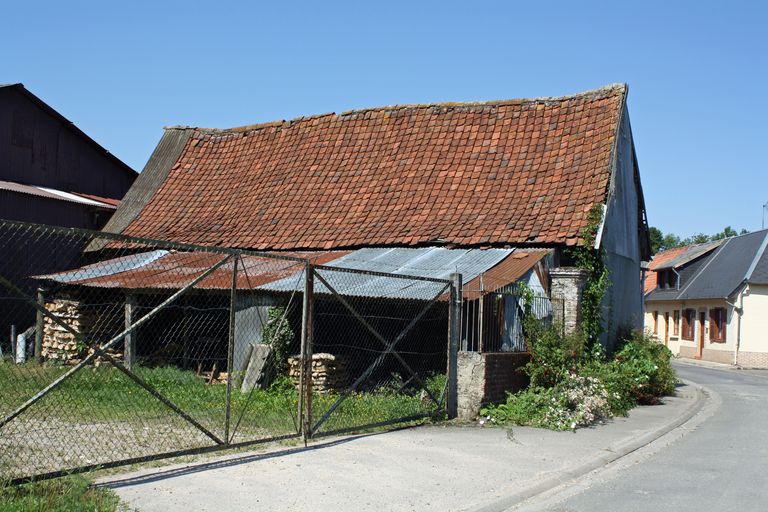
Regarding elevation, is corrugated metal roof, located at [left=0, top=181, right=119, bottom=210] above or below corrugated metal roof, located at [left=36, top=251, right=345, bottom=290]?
above

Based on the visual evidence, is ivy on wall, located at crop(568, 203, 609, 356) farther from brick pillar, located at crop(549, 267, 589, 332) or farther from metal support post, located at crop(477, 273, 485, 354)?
metal support post, located at crop(477, 273, 485, 354)

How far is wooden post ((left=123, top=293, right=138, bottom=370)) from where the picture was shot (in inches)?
488

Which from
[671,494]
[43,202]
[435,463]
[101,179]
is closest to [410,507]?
[435,463]

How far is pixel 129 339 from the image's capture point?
13.3 meters

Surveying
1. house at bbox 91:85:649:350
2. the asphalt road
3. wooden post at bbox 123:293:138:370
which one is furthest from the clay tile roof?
the asphalt road

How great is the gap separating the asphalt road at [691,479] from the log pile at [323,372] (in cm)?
540

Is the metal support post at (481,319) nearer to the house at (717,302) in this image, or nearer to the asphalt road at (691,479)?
the asphalt road at (691,479)

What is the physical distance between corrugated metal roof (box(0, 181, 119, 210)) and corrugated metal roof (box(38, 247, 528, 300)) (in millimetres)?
6474

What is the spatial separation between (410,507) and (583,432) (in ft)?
16.7

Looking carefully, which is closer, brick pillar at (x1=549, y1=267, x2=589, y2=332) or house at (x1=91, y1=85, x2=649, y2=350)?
brick pillar at (x1=549, y1=267, x2=589, y2=332)

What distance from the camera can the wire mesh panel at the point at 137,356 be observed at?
782 cm

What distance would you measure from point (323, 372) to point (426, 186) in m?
6.43

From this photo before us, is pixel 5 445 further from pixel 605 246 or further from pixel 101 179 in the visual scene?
pixel 101 179

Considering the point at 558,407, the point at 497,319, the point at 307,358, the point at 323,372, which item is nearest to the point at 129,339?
the point at 323,372
